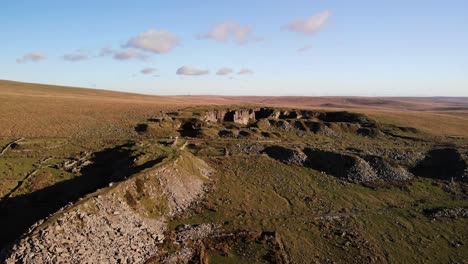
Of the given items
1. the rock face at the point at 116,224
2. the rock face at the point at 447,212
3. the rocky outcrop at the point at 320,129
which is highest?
the rocky outcrop at the point at 320,129

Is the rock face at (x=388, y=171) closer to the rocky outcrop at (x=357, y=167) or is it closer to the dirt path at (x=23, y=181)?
the rocky outcrop at (x=357, y=167)

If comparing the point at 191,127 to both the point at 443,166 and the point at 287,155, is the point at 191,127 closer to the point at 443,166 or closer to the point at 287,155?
the point at 287,155

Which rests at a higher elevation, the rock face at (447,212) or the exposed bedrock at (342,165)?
the exposed bedrock at (342,165)

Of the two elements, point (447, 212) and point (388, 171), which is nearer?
point (447, 212)

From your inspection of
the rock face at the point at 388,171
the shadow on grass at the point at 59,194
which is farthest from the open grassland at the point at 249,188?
the rock face at the point at 388,171

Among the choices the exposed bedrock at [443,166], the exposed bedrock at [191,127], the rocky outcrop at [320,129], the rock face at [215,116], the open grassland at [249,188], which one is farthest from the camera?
the rock face at [215,116]

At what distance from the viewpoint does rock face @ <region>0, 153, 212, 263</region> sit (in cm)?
3038

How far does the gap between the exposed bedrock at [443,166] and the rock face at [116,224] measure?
43.4 metres

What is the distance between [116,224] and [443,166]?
60181mm

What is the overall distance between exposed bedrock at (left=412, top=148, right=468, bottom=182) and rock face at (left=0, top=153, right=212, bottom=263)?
43352mm

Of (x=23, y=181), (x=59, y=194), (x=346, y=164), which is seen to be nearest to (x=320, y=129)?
(x=346, y=164)

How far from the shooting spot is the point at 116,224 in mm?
37188

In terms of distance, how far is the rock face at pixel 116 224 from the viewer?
1196 inches

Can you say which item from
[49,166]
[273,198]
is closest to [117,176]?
[49,166]
